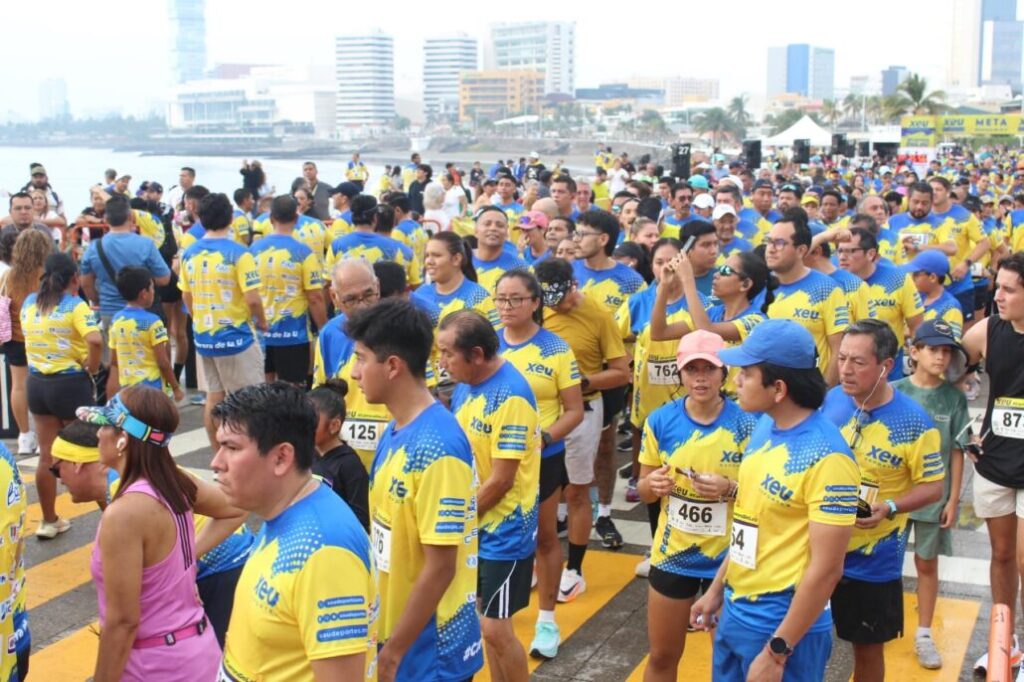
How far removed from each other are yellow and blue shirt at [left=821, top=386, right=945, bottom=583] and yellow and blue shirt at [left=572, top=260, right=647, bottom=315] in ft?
10.6

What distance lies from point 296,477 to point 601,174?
64.6ft

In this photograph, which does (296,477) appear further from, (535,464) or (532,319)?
(532,319)

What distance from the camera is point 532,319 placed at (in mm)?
5902

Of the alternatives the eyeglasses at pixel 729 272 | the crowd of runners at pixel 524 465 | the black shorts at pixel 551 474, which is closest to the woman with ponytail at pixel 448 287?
the crowd of runners at pixel 524 465

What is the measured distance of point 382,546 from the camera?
3.68 meters

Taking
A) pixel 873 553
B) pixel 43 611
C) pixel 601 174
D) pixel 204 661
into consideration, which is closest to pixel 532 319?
pixel 873 553

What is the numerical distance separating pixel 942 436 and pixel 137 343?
5.79 metres

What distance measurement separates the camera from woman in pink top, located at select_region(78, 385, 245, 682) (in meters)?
3.63

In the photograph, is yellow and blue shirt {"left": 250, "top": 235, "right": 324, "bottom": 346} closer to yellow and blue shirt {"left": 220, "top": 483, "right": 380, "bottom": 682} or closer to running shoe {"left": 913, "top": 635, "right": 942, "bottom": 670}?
running shoe {"left": 913, "top": 635, "right": 942, "bottom": 670}

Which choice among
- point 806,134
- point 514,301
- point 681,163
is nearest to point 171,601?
point 514,301

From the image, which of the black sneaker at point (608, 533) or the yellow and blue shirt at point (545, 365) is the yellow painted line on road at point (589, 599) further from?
the yellow and blue shirt at point (545, 365)

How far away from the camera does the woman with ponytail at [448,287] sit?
7094 millimetres

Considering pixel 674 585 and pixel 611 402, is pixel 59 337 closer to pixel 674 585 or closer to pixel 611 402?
pixel 611 402

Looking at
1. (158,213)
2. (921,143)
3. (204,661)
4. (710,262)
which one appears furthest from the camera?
(921,143)
